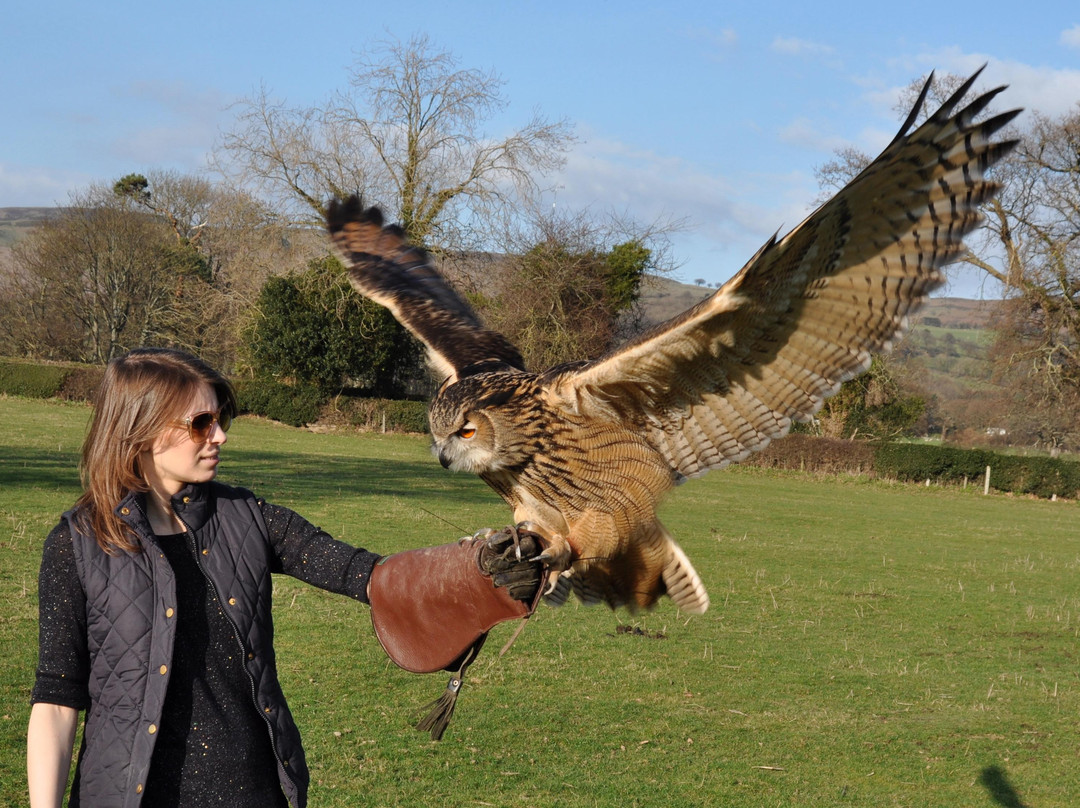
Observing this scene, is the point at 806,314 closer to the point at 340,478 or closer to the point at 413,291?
the point at 413,291

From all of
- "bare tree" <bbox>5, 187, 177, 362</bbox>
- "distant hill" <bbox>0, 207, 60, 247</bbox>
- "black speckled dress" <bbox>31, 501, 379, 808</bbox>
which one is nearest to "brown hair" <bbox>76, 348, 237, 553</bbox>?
"black speckled dress" <bbox>31, 501, 379, 808</bbox>

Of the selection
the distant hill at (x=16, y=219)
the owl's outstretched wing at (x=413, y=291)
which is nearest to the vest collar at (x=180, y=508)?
the owl's outstretched wing at (x=413, y=291)

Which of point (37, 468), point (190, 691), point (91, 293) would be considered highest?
point (91, 293)

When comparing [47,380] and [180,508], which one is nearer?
[180,508]

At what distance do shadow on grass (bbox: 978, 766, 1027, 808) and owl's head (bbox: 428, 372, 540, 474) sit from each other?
3.47 meters

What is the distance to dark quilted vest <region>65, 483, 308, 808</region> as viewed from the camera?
74.4 inches

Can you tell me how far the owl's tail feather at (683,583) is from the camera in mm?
3758

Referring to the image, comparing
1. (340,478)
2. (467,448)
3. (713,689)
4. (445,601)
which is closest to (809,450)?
(340,478)

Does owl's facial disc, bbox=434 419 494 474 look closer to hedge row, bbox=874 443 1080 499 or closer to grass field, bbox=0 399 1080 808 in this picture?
grass field, bbox=0 399 1080 808

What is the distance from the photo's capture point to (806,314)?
337cm

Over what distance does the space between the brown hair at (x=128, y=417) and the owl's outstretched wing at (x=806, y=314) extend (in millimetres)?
1524

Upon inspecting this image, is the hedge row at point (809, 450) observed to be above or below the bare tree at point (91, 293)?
below

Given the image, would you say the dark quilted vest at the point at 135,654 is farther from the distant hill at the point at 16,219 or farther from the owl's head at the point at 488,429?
the distant hill at the point at 16,219

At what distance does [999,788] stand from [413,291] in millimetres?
4167
